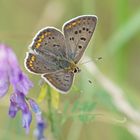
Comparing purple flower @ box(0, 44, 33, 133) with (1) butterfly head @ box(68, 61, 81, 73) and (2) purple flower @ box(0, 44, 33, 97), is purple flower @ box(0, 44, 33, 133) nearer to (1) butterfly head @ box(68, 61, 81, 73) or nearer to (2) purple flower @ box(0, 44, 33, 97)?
(2) purple flower @ box(0, 44, 33, 97)

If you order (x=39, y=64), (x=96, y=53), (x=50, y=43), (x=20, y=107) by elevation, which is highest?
(x=96, y=53)

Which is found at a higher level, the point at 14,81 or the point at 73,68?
the point at 73,68

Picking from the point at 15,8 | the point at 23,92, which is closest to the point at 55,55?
the point at 23,92

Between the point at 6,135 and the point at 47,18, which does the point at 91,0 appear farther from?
the point at 6,135

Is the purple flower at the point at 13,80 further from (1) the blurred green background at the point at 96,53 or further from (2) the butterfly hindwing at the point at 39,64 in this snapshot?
(1) the blurred green background at the point at 96,53

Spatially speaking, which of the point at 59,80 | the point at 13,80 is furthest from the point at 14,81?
the point at 59,80

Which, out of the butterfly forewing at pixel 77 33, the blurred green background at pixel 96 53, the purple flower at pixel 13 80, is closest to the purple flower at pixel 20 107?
the purple flower at pixel 13 80

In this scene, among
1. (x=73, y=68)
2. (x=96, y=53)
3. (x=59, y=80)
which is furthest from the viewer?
(x=96, y=53)

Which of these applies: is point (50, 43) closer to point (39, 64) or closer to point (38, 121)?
point (39, 64)
